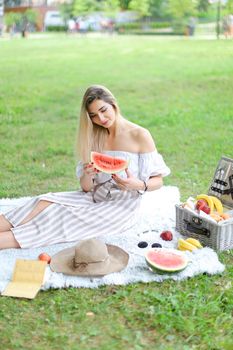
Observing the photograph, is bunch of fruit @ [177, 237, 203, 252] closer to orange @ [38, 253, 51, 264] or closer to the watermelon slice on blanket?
the watermelon slice on blanket

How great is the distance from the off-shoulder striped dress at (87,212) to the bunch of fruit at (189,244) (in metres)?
0.45

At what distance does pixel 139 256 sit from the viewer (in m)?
3.73

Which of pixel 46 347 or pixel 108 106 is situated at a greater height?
pixel 108 106

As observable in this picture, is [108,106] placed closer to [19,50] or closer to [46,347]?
[46,347]

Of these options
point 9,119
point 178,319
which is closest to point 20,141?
point 9,119

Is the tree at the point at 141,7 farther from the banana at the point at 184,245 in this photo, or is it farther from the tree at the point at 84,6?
the banana at the point at 184,245

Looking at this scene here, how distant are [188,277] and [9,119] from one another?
5.28 metres

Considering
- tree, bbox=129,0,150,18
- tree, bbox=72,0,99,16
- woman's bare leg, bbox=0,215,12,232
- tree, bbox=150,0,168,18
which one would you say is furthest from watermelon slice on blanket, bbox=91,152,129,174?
tree, bbox=72,0,99,16

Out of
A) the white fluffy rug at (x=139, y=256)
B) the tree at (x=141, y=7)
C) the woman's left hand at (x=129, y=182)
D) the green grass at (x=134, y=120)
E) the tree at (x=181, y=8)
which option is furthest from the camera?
the tree at (x=141, y=7)

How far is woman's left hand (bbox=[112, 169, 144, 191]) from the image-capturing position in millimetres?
3916

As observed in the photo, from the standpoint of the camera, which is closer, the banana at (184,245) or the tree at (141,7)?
the banana at (184,245)

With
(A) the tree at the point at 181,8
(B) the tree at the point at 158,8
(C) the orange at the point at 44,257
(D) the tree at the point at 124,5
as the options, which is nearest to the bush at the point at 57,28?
(D) the tree at the point at 124,5

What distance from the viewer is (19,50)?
11758 millimetres

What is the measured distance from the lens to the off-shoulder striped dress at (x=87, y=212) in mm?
3936
